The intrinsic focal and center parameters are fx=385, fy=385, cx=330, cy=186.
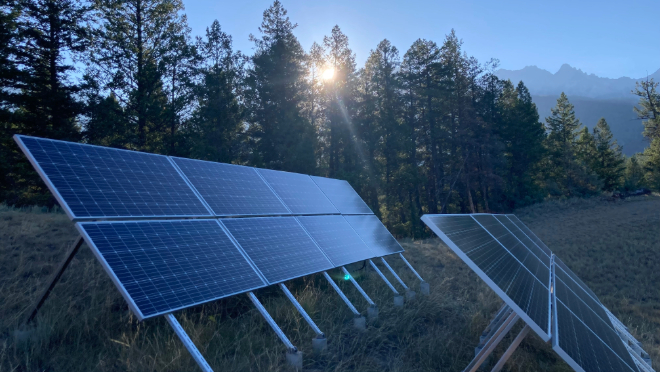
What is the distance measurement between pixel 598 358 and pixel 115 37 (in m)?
23.9

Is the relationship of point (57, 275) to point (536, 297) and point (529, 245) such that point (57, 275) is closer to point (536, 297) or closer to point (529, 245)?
point (536, 297)

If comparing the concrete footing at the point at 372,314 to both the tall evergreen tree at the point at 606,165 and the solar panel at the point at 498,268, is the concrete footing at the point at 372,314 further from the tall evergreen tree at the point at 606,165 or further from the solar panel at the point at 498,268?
the tall evergreen tree at the point at 606,165

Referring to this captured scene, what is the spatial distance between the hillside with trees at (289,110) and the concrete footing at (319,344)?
1681 centimetres

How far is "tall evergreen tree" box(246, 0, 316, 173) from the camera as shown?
24.3m

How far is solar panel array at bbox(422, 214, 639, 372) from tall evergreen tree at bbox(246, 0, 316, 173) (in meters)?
19.3

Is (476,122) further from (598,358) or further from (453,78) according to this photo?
(598,358)

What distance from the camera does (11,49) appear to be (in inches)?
680

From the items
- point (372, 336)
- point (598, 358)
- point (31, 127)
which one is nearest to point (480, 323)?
point (372, 336)

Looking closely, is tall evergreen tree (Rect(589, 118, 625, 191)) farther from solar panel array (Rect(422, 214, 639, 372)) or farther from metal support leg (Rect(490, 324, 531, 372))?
metal support leg (Rect(490, 324, 531, 372))

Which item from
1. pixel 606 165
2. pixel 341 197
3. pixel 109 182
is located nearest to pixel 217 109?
pixel 341 197

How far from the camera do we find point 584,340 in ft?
12.1

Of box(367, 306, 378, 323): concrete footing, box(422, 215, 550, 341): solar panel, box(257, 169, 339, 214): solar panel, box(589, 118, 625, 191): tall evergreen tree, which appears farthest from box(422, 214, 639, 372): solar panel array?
box(589, 118, 625, 191): tall evergreen tree

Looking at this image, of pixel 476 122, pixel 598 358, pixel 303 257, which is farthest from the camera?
pixel 476 122

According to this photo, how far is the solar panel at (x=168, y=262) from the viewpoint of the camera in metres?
3.81
